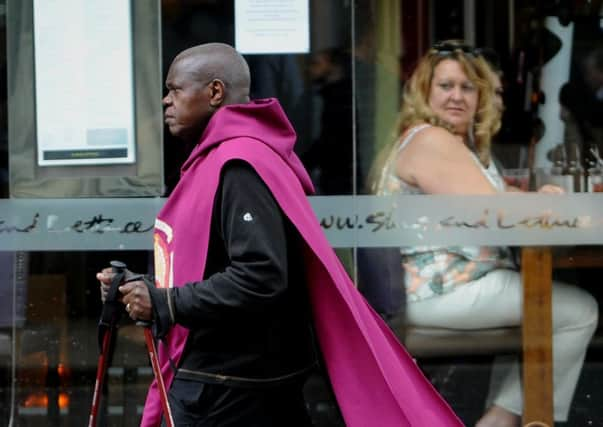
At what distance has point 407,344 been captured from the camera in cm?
605

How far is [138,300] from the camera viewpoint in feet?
11.7

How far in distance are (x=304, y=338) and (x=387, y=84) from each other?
8.06 ft

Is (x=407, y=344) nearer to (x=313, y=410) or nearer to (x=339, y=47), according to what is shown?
(x=313, y=410)

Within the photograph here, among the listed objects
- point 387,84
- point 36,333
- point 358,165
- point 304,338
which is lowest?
point 36,333

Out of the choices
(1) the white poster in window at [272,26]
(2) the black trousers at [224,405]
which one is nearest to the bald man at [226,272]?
(2) the black trousers at [224,405]

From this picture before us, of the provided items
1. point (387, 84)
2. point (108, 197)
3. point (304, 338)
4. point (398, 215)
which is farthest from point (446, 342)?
point (304, 338)

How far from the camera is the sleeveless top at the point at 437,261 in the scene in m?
5.96

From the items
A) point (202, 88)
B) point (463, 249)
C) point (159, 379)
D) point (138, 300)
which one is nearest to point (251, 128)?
point (202, 88)

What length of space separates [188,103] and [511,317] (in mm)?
2711

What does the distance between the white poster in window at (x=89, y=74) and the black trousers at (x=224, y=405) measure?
7.92 ft

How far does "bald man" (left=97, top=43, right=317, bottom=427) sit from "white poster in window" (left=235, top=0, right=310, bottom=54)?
2067 mm

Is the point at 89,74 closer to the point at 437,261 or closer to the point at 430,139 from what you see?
the point at 430,139

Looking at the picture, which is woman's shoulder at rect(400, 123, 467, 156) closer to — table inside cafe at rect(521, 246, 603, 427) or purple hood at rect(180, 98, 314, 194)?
table inside cafe at rect(521, 246, 603, 427)

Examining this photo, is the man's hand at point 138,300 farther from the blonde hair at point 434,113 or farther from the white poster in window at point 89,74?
the blonde hair at point 434,113
